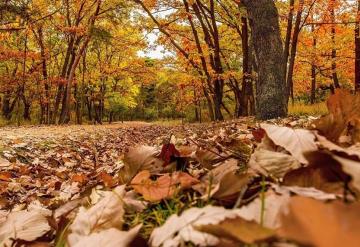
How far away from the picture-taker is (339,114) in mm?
1295

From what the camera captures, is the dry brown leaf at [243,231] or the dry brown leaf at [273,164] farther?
the dry brown leaf at [273,164]

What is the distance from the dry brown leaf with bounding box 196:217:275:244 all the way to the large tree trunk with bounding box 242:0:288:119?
6503 mm

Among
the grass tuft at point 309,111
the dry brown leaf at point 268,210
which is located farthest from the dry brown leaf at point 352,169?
the grass tuft at point 309,111

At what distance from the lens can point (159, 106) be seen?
186ft

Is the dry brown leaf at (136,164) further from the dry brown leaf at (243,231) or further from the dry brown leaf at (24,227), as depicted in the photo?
the dry brown leaf at (243,231)

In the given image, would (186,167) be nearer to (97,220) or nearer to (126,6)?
(97,220)

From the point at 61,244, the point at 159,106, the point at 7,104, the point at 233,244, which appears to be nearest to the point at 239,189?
the point at 233,244

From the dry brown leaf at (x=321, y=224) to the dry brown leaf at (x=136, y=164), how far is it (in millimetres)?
1093

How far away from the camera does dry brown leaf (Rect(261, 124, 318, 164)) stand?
3.55 feet

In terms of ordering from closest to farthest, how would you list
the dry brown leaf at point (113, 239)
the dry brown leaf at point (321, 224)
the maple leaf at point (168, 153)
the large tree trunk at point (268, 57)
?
1. the dry brown leaf at point (321, 224)
2. the dry brown leaf at point (113, 239)
3. the maple leaf at point (168, 153)
4. the large tree trunk at point (268, 57)

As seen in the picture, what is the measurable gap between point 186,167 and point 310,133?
58 centimetres

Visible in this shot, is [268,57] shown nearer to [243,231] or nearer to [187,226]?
[187,226]

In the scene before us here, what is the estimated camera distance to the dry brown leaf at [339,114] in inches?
50.0

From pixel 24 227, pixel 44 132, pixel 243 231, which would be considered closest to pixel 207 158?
pixel 24 227
